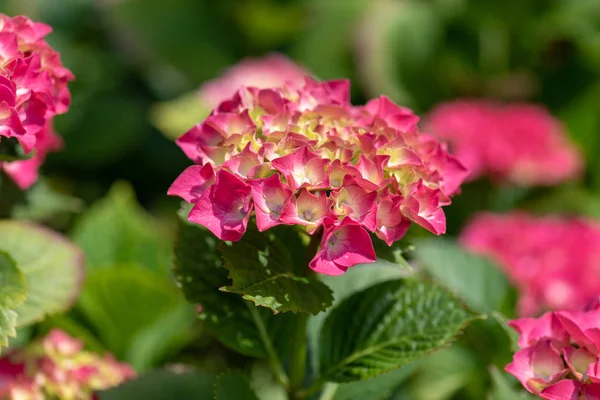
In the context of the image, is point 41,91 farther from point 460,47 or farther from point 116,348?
point 460,47

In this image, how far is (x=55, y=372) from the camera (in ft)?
2.47

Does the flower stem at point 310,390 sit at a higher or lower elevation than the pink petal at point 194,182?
lower

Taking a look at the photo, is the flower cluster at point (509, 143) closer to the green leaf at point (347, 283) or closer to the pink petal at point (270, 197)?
the green leaf at point (347, 283)

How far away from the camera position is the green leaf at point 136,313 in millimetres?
941

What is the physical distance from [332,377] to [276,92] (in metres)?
0.26

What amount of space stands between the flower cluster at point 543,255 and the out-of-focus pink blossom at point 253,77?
0.57 meters

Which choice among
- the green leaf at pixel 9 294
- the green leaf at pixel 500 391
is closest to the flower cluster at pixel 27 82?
the green leaf at pixel 9 294

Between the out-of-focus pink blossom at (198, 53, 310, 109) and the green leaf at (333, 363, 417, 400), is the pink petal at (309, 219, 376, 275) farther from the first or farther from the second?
the out-of-focus pink blossom at (198, 53, 310, 109)

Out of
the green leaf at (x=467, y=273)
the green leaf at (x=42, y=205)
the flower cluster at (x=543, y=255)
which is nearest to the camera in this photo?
the green leaf at (x=42, y=205)

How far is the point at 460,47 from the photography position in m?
1.86

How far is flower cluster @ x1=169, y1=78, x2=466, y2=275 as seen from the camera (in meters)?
0.53

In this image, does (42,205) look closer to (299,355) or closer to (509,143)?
(299,355)

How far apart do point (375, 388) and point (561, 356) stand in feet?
0.62

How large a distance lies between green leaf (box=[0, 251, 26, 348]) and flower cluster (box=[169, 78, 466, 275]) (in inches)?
6.6
